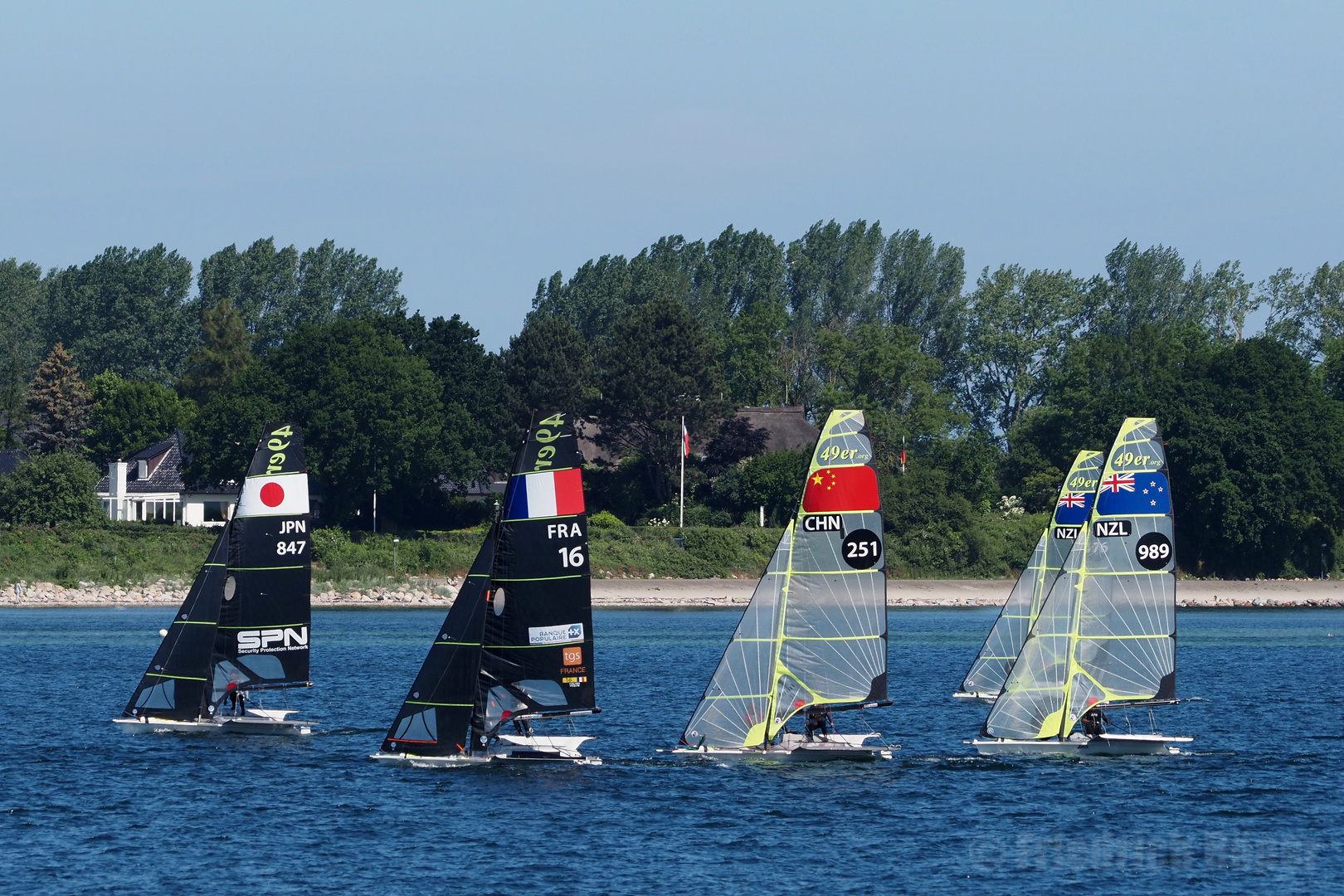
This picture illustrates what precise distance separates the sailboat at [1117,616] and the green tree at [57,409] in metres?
111

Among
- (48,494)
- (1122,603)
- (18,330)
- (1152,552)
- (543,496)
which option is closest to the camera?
(543,496)

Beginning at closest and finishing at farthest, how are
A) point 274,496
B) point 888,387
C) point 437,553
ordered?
point 274,496
point 437,553
point 888,387

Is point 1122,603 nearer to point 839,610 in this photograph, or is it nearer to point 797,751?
point 839,610

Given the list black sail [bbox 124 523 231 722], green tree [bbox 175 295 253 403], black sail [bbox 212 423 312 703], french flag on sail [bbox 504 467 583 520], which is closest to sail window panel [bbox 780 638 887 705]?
french flag on sail [bbox 504 467 583 520]

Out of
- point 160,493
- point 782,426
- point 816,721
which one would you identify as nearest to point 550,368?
point 782,426

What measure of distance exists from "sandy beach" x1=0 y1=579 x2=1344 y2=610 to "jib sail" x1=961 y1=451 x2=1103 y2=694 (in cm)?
4441

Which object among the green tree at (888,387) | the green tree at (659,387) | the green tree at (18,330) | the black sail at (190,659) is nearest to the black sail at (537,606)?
the black sail at (190,659)

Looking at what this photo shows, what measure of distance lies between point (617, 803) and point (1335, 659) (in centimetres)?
4902

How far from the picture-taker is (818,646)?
3500 centimetres

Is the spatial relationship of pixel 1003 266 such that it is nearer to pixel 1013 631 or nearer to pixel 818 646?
pixel 1013 631

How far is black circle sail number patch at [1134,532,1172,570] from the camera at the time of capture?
3734cm

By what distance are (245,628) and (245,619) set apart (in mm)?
228

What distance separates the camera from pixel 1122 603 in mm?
37531

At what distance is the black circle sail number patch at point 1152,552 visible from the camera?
123 ft
